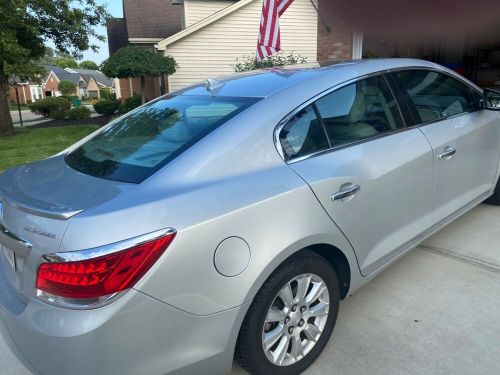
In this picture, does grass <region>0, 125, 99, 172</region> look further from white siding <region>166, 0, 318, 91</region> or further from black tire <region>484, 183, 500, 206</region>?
black tire <region>484, 183, 500, 206</region>

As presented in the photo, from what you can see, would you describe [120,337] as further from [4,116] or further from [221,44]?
[4,116]

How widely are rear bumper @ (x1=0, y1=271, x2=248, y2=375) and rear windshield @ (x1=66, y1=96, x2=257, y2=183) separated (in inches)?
23.8

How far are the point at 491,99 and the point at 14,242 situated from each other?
378 centimetres

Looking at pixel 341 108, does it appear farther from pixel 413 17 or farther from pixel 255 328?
pixel 413 17

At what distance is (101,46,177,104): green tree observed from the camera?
13.6 meters

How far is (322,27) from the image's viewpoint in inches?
382

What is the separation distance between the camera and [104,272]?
63.3 inches

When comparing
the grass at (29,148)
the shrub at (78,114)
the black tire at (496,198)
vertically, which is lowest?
the shrub at (78,114)

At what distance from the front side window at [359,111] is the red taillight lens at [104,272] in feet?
4.20

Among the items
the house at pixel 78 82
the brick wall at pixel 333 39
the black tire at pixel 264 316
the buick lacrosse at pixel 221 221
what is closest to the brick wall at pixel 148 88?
the brick wall at pixel 333 39

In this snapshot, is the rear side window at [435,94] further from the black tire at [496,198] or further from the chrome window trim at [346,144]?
the black tire at [496,198]

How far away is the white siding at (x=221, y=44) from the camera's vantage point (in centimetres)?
1529

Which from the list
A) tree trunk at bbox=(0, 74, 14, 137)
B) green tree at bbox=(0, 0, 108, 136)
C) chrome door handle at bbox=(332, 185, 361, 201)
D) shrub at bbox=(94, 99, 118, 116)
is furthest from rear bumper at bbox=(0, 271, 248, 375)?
shrub at bbox=(94, 99, 118, 116)

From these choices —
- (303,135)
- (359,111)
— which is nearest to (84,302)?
(303,135)
